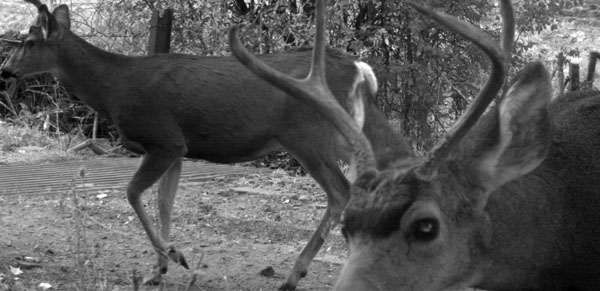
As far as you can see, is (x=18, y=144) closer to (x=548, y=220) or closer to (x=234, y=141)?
(x=234, y=141)

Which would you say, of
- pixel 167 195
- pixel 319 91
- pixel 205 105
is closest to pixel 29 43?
pixel 205 105

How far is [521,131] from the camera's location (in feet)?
12.5

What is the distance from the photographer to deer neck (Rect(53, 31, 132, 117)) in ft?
22.4

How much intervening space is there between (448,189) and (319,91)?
67 centimetres

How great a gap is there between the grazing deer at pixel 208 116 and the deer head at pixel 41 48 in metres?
0.58

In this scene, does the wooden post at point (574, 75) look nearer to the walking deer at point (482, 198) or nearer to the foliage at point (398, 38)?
the foliage at point (398, 38)

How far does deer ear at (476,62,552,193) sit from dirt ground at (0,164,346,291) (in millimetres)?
1773

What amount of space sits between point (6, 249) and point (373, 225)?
145 inches

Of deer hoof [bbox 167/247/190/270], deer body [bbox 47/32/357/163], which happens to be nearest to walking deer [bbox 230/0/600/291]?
deer hoof [bbox 167/247/190/270]

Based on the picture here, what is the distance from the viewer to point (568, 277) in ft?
13.2

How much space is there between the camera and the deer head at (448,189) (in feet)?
11.9

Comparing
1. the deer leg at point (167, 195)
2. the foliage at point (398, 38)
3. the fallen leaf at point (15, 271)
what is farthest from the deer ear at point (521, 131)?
the foliage at point (398, 38)

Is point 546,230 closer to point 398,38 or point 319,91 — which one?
point 319,91

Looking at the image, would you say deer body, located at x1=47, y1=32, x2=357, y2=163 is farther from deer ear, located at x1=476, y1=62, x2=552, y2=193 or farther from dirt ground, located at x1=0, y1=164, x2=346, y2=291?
deer ear, located at x1=476, y1=62, x2=552, y2=193
